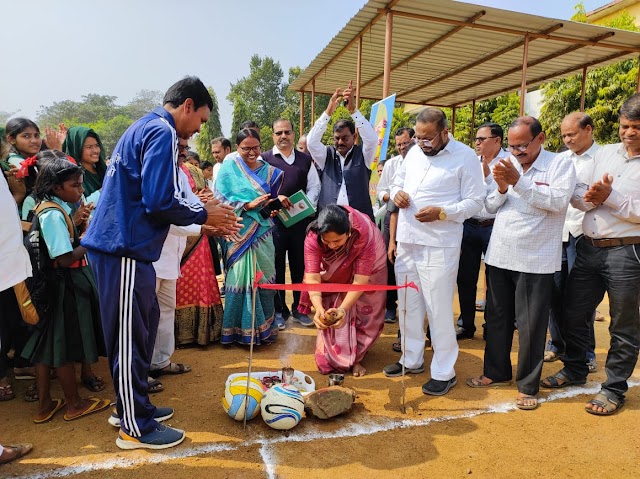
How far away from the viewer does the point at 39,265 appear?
307cm

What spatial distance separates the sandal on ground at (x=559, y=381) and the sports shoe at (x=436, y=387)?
83 centimetres

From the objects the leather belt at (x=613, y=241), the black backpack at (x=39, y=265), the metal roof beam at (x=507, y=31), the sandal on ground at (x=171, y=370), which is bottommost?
the sandal on ground at (x=171, y=370)

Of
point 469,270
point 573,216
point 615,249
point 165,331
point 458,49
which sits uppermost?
point 458,49

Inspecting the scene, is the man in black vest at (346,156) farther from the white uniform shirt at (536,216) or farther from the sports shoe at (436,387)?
the sports shoe at (436,387)

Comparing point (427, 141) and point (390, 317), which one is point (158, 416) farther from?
point (390, 317)

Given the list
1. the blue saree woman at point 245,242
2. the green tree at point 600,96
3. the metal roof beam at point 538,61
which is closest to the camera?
the blue saree woman at point 245,242

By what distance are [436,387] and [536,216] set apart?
Result: 1.56 metres

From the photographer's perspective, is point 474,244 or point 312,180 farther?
point 312,180

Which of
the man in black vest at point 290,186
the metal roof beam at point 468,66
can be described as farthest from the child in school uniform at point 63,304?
the metal roof beam at point 468,66

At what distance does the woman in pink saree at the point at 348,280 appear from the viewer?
3914mm

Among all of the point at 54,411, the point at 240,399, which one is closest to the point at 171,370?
Result: the point at 54,411

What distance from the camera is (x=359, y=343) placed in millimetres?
4246

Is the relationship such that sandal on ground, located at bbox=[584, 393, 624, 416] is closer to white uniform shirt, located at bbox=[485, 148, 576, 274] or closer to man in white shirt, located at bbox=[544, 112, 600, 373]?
man in white shirt, located at bbox=[544, 112, 600, 373]

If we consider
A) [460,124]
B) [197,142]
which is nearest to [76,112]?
[197,142]
